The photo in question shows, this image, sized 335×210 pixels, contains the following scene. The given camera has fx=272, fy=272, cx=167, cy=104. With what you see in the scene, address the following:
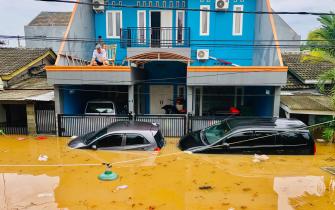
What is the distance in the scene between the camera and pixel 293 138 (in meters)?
8.33

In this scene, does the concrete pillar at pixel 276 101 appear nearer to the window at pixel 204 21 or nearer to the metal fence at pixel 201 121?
the metal fence at pixel 201 121

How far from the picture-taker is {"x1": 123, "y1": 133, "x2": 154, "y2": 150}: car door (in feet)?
28.6

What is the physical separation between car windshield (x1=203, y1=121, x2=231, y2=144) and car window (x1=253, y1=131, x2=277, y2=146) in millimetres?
862

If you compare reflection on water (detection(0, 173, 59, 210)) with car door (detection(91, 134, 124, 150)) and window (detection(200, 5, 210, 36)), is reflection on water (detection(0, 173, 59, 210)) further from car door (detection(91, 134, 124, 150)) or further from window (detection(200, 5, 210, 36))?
window (detection(200, 5, 210, 36))

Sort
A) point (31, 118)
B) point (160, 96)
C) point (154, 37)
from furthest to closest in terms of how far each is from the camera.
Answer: point (160, 96) < point (154, 37) < point (31, 118)

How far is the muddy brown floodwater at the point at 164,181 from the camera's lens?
19.1ft

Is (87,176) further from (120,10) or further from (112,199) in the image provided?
(120,10)

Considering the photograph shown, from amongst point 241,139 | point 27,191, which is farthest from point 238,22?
point 27,191

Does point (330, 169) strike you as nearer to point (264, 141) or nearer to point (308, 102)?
point (264, 141)

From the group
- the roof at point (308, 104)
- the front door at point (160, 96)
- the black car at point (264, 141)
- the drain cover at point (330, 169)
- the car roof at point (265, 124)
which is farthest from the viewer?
the front door at point (160, 96)

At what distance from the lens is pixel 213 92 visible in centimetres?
1515

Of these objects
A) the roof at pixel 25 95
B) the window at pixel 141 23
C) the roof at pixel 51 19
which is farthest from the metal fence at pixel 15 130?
the roof at pixel 51 19

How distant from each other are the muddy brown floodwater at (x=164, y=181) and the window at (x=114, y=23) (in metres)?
7.72

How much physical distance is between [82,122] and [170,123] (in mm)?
3697
